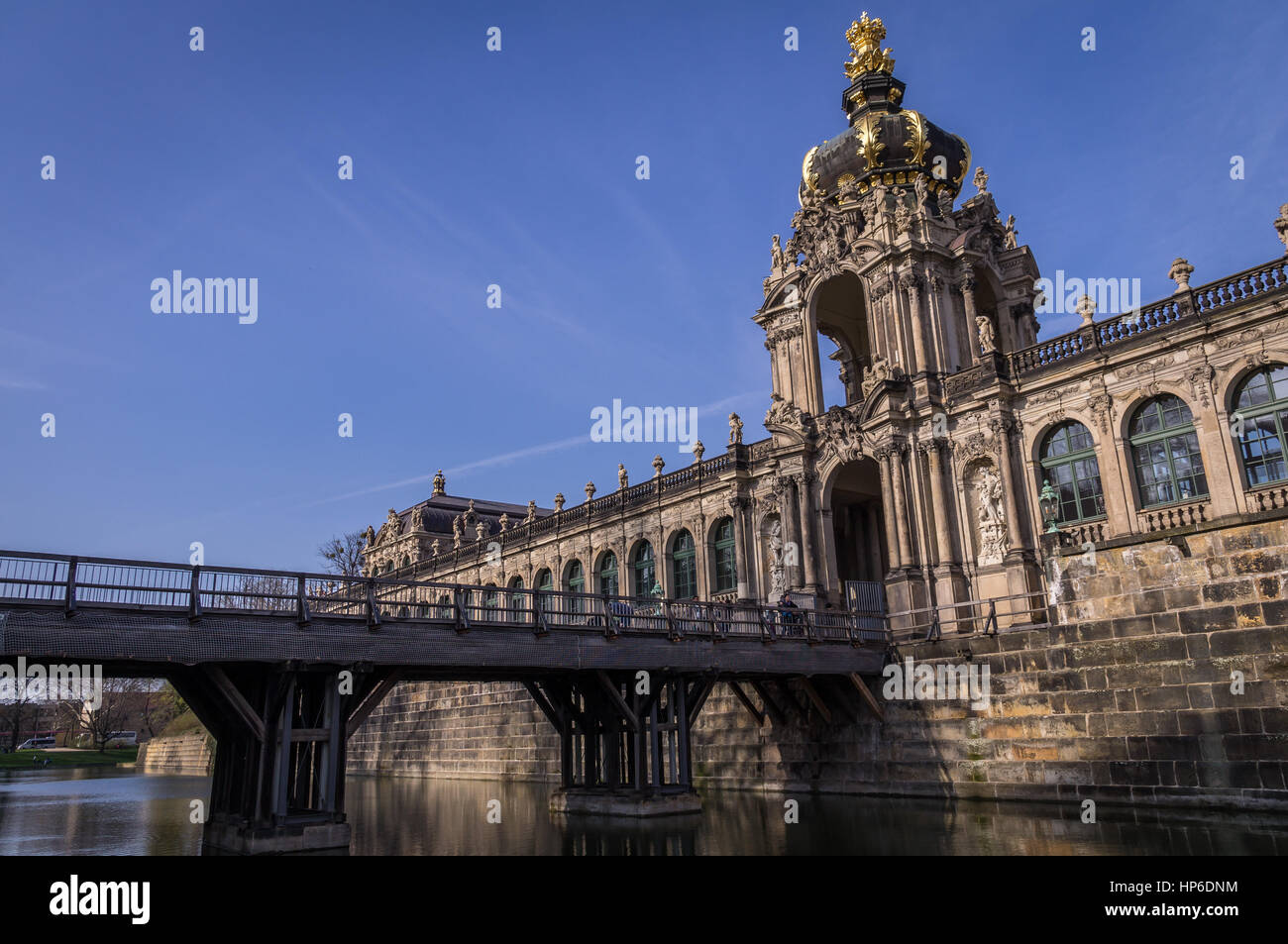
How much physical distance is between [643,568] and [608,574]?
119 inches

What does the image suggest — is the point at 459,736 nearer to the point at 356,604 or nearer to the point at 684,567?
the point at 684,567

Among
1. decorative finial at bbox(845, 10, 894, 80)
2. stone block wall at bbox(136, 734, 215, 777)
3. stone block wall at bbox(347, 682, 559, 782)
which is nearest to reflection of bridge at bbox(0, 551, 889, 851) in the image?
stone block wall at bbox(347, 682, 559, 782)

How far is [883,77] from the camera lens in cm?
4466

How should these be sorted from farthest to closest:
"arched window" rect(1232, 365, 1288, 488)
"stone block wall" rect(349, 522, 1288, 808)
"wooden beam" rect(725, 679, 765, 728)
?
"wooden beam" rect(725, 679, 765, 728) → "arched window" rect(1232, 365, 1288, 488) → "stone block wall" rect(349, 522, 1288, 808)

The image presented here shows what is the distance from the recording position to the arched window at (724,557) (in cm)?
4412

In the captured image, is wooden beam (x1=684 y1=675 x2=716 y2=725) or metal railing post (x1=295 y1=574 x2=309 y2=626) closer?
metal railing post (x1=295 y1=574 x2=309 y2=626)

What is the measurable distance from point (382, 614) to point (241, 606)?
2.92 meters

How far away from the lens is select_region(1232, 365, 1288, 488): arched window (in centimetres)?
2606

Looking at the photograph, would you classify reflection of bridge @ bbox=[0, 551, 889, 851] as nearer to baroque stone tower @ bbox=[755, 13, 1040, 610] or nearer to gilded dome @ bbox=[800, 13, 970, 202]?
baroque stone tower @ bbox=[755, 13, 1040, 610]

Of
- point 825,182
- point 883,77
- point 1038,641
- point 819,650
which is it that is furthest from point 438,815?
point 883,77

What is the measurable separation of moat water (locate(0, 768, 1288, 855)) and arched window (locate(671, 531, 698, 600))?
14.4 m

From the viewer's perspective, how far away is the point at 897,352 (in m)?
37.3
